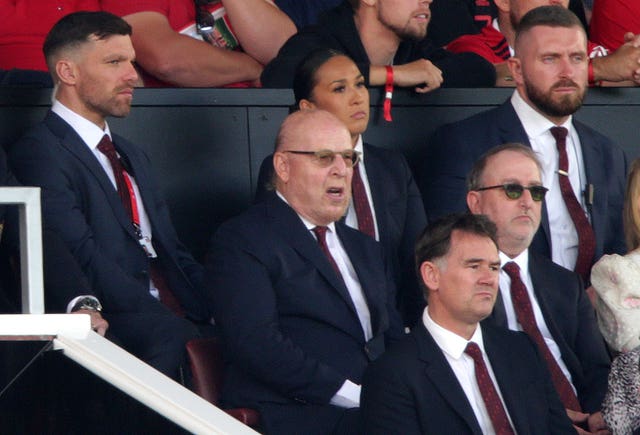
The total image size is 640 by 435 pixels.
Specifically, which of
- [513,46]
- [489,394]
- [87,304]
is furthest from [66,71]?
[513,46]

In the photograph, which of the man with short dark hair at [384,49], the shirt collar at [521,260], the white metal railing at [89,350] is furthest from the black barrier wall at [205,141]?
the white metal railing at [89,350]

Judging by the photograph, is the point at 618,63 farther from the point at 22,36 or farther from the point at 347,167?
the point at 22,36

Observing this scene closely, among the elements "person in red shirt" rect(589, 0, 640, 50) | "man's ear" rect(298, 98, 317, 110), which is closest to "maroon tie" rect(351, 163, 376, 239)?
"man's ear" rect(298, 98, 317, 110)

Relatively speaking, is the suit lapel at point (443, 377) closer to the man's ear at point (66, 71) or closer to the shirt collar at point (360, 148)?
the shirt collar at point (360, 148)

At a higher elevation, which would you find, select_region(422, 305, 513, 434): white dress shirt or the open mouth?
the open mouth

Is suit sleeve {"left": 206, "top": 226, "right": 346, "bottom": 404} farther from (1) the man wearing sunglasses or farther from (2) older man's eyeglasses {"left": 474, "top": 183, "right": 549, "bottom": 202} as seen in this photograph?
(2) older man's eyeglasses {"left": 474, "top": 183, "right": 549, "bottom": 202}

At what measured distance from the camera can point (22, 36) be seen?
18.9 ft

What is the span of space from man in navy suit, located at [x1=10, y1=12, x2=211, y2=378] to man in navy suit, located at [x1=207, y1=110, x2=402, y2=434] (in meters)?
0.31

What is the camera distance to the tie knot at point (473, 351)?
417 centimetres

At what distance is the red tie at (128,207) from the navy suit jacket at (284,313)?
561 millimetres

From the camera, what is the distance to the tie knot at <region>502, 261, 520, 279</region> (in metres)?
4.82

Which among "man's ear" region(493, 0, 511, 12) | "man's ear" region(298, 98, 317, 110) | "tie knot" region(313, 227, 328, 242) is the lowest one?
"tie knot" region(313, 227, 328, 242)

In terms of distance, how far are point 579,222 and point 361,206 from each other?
2.82 ft

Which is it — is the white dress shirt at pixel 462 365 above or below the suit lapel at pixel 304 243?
below
